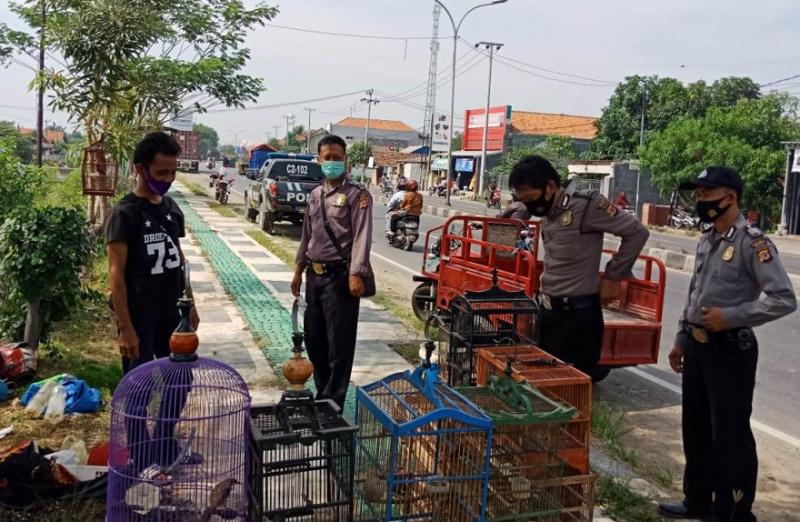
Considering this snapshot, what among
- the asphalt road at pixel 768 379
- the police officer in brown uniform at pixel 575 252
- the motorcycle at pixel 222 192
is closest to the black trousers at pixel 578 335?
the police officer in brown uniform at pixel 575 252

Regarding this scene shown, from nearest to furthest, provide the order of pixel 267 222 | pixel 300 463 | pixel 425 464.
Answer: pixel 300 463 → pixel 425 464 → pixel 267 222

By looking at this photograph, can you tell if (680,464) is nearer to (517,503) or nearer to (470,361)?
(470,361)

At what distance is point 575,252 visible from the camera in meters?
3.89

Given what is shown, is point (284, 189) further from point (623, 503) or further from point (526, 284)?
point (623, 503)

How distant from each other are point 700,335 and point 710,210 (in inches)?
23.6

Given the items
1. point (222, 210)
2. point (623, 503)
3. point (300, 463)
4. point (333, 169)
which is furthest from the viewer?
point (222, 210)

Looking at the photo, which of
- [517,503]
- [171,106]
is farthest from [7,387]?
[171,106]

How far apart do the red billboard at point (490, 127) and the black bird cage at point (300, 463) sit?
158 ft

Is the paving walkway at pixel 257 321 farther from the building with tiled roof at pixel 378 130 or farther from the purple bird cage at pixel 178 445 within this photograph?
the building with tiled roof at pixel 378 130

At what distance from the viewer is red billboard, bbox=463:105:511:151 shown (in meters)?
49.8

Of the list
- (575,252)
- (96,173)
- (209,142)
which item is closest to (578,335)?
(575,252)

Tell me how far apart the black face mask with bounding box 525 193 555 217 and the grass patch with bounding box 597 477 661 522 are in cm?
155

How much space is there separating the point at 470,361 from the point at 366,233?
999 millimetres

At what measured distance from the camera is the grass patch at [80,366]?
13.7ft
